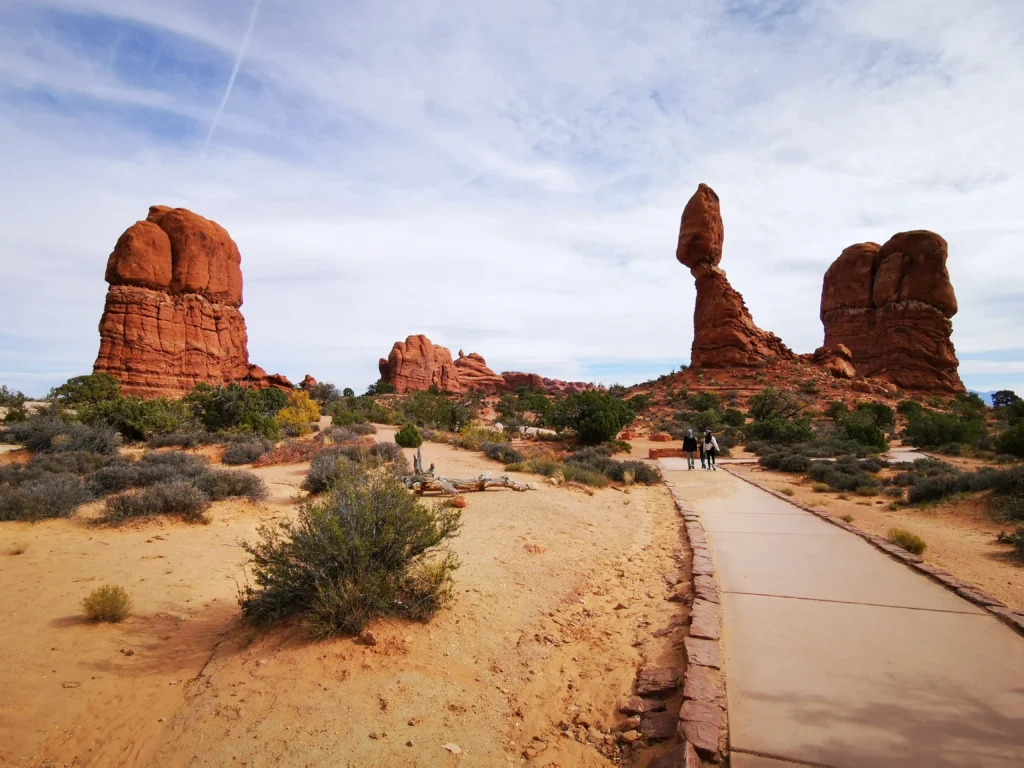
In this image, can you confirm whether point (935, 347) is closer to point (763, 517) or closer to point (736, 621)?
point (763, 517)

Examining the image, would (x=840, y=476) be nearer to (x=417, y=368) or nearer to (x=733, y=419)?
(x=733, y=419)

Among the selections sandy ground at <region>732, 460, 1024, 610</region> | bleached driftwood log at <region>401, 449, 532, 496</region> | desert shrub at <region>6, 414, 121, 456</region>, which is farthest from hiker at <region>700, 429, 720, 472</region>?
desert shrub at <region>6, 414, 121, 456</region>

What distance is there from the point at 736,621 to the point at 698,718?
184 centimetres

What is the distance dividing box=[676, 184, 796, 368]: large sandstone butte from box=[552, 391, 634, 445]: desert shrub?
28.4m

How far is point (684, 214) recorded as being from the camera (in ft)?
172

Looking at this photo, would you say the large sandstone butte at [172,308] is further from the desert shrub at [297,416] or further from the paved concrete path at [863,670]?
the paved concrete path at [863,670]

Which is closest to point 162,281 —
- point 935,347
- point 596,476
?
point 596,476

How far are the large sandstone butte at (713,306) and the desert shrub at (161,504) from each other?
155 ft

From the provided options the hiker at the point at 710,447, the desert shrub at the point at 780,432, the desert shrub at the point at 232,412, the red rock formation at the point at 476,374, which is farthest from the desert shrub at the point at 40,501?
the red rock formation at the point at 476,374

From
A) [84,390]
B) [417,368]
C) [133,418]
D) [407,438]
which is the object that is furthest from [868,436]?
[417,368]

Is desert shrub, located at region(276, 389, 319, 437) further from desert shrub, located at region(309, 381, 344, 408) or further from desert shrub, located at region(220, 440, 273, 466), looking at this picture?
desert shrub, located at region(309, 381, 344, 408)

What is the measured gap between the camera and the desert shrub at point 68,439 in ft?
46.6

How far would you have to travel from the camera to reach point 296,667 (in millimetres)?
4168

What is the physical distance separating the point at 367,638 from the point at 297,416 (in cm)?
2315
